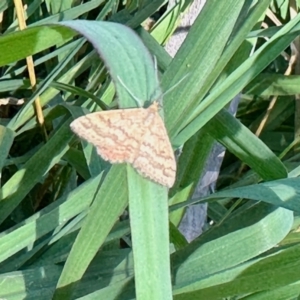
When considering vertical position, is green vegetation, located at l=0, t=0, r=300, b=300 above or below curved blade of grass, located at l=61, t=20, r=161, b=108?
below

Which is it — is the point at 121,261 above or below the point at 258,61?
below

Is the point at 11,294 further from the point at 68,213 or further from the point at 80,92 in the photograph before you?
the point at 80,92

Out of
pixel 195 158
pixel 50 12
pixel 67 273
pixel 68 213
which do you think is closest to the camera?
pixel 67 273

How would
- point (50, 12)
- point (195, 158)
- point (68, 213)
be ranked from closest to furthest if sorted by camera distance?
point (68, 213) → point (195, 158) → point (50, 12)

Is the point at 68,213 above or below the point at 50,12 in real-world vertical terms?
below

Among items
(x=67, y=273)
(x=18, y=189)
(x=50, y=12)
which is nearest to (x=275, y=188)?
(x=67, y=273)

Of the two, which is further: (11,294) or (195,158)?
(195,158)

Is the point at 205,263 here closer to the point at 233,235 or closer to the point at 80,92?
the point at 233,235

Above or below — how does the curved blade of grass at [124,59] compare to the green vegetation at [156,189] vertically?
above

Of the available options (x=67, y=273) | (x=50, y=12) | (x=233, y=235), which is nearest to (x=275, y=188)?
(x=233, y=235)
